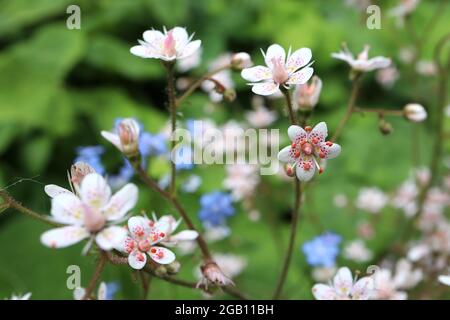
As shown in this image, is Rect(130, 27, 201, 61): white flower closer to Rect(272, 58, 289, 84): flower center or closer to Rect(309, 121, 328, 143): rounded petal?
Rect(272, 58, 289, 84): flower center

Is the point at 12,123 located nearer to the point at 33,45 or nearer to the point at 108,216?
the point at 33,45

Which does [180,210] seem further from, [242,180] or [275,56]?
[242,180]

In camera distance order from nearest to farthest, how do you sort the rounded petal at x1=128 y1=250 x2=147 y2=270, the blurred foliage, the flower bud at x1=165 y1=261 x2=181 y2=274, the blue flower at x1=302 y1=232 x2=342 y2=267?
the rounded petal at x1=128 y1=250 x2=147 y2=270 < the flower bud at x1=165 y1=261 x2=181 y2=274 < the blue flower at x1=302 y1=232 x2=342 y2=267 < the blurred foliage

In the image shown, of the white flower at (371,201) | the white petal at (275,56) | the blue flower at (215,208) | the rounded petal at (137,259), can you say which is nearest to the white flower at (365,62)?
the white petal at (275,56)

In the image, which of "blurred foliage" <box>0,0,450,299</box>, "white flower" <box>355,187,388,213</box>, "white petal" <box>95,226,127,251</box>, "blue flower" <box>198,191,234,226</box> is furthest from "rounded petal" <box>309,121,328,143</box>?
"white flower" <box>355,187,388,213</box>

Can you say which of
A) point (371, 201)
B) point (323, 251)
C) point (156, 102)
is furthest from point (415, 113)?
point (156, 102)

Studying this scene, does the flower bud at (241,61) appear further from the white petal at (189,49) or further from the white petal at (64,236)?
the white petal at (64,236)

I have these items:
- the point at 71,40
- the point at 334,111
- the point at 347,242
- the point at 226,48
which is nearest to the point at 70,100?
the point at 71,40
